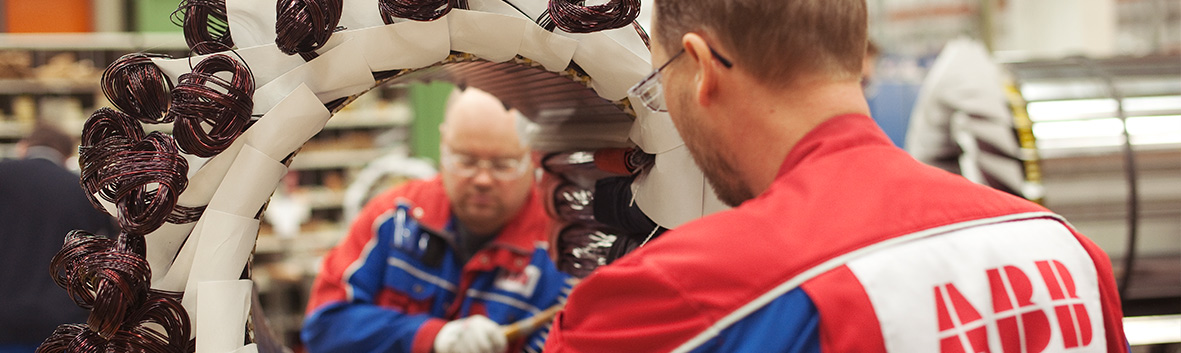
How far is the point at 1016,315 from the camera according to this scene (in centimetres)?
90

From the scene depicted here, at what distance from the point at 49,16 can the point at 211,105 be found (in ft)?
24.2

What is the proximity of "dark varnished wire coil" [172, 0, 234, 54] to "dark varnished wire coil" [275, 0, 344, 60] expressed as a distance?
88mm

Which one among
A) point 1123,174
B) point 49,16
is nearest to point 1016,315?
point 1123,174

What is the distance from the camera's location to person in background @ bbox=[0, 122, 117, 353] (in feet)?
6.51

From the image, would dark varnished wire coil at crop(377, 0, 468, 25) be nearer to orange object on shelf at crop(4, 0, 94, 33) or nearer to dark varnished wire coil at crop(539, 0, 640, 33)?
dark varnished wire coil at crop(539, 0, 640, 33)

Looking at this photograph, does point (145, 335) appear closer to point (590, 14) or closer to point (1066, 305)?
point (590, 14)

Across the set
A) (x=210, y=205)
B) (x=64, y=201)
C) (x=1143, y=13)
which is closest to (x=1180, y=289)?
(x=210, y=205)

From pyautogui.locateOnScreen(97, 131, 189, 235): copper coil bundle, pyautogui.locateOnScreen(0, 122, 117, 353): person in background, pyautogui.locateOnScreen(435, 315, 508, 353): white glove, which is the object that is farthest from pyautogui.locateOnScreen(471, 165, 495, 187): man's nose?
pyautogui.locateOnScreen(97, 131, 189, 235): copper coil bundle

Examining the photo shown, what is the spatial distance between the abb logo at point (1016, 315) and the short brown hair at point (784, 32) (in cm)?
27

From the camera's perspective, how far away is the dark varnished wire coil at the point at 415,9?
3.59 ft

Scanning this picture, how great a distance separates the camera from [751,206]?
0.88m

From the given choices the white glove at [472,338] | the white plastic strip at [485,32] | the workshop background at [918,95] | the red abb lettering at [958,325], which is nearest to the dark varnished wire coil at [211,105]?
the white plastic strip at [485,32]

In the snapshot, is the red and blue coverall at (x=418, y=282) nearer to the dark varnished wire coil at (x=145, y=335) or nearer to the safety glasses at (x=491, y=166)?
the safety glasses at (x=491, y=166)

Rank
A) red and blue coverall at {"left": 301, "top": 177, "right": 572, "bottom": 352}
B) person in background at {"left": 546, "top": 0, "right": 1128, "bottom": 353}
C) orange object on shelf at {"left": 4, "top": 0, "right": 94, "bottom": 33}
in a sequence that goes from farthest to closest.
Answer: orange object on shelf at {"left": 4, "top": 0, "right": 94, "bottom": 33}, red and blue coverall at {"left": 301, "top": 177, "right": 572, "bottom": 352}, person in background at {"left": 546, "top": 0, "right": 1128, "bottom": 353}
